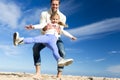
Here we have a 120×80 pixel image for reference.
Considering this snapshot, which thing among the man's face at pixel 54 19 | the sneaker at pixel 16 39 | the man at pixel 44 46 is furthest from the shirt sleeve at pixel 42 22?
the sneaker at pixel 16 39

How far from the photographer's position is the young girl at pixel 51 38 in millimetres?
9734

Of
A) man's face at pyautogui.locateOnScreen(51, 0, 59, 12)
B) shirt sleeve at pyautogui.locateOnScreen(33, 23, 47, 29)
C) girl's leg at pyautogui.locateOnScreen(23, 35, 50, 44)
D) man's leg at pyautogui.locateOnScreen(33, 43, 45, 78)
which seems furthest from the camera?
man's leg at pyautogui.locateOnScreen(33, 43, 45, 78)

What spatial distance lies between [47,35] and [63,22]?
0.86 m

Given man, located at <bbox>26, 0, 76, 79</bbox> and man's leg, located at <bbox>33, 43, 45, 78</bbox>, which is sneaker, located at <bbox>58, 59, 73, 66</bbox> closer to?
man, located at <bbox>26, 0, 76, 79</bbox>

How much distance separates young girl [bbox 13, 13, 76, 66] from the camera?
383 inches

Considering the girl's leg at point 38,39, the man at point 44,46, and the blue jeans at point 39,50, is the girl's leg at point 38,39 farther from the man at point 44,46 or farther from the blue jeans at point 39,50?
the blue jeans at point 39,50

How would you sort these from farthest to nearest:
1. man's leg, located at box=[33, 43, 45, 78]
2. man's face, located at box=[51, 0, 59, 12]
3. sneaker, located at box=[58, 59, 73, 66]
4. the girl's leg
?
1. man's leg, located at box=[33, 43, 45, 78]
2. man's face, located at box=[51, 0, 59, 12]
3. sneaker, located at box=[58, 59, 73, 66]
4. the girl's leg

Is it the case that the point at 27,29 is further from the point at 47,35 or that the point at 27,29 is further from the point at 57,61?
the point at 57,61

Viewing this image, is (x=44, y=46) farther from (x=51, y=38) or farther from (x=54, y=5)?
(x=54, y=5)

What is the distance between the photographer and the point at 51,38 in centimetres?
1004

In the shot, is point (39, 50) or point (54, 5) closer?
point (54, 5)

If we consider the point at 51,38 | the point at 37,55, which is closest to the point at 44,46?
the point at 37,55

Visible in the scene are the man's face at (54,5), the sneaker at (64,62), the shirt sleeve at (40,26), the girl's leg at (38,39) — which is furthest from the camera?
the man's face at (54,5)

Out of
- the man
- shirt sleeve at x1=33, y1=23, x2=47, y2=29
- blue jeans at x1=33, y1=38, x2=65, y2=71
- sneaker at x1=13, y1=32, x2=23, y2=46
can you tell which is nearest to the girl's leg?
sneaker at x1=13, y1=32, x2=23, y2=46
